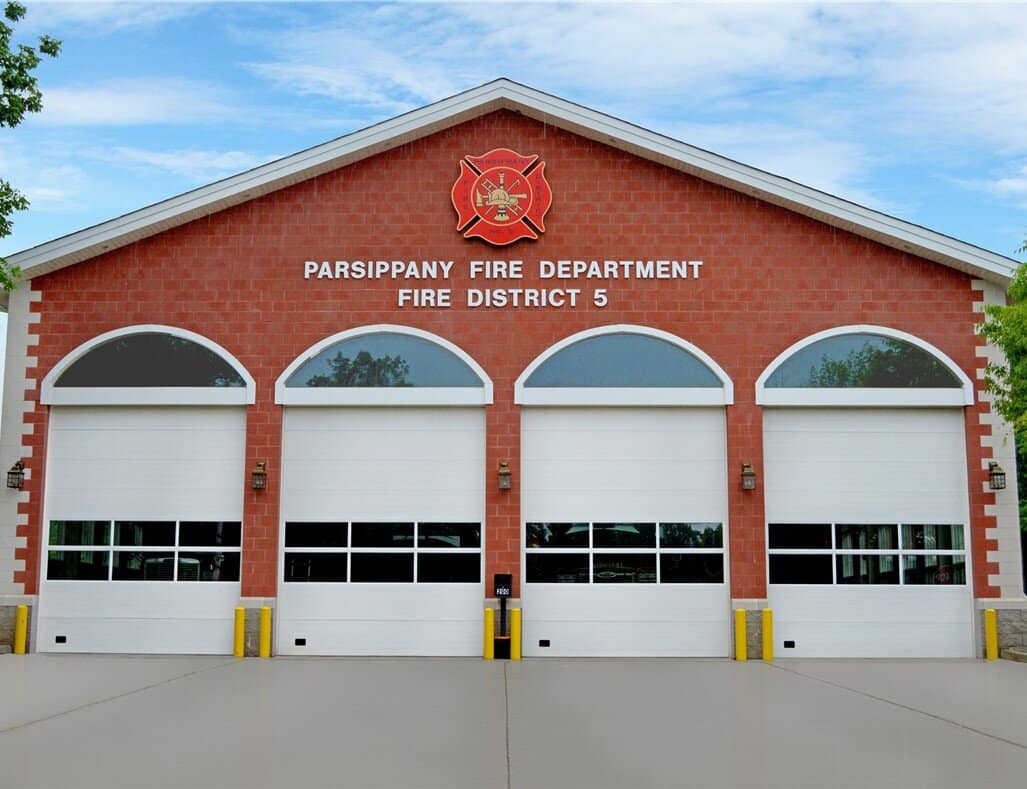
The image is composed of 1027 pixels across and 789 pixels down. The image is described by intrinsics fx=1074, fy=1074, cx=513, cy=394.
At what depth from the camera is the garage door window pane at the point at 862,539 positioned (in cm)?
1723

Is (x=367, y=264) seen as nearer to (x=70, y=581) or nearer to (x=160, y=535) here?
(x=160, y=535)

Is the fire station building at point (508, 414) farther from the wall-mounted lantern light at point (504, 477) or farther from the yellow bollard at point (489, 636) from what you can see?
the yellow bollard at point (489, 636)

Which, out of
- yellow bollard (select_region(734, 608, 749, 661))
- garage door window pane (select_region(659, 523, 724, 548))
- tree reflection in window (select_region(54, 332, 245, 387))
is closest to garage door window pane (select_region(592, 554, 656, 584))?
garage door window pane (select_region(659, 523, 724, 548))

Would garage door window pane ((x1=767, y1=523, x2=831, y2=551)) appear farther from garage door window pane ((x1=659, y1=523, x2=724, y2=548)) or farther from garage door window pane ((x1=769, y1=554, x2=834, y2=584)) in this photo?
garage door window pane ((x1=659, y1=523, x2=724, y2=548))

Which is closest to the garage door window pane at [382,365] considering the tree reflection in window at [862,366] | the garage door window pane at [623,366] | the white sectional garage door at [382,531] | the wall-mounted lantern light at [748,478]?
the white sectional garage door at [382,531]

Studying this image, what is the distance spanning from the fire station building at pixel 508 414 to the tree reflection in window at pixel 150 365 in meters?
0.04

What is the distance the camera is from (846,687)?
13625mm

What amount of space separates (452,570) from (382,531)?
4.24ft

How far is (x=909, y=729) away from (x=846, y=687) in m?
3.10

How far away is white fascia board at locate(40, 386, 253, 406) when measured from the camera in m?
17.4

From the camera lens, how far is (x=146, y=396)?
17.5 m

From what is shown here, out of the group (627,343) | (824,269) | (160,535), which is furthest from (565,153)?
(160,535)

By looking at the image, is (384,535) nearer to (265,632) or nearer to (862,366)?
(265,632)

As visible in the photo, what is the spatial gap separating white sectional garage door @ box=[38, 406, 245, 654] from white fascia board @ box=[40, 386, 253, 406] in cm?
19
